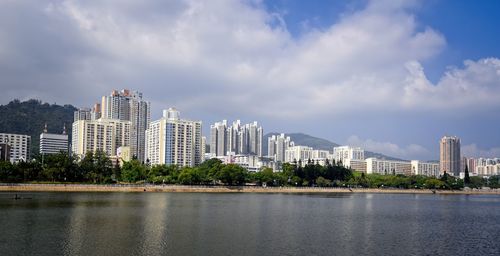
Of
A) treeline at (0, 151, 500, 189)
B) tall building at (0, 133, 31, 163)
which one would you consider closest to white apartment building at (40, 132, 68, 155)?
tall building at (0, 133, 31, 163)

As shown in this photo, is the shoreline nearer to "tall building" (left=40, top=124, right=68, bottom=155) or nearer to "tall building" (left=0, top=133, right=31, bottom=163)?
"tall building" (left=40, top=124, right=68, bottom=155)

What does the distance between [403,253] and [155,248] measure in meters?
12.5

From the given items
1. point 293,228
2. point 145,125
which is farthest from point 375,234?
point 145,125

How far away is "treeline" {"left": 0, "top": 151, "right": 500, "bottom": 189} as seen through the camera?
82375mm

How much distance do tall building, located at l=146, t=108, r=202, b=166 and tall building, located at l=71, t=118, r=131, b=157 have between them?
1368cm

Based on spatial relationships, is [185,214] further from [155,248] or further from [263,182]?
[263,182]

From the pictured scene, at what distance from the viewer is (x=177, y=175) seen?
95125 millimetres

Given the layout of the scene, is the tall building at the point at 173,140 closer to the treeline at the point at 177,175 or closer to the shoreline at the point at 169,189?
the treeline at the point at 177,175

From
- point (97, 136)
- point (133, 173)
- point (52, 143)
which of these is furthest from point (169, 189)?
point (52, 143)

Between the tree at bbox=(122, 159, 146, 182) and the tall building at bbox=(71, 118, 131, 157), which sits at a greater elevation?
the tall building at bbox=(71, 118, 131, 157)

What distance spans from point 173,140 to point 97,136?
26504 millimetres

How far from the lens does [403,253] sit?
80.5ft

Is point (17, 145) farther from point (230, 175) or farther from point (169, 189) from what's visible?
point (230, 175)

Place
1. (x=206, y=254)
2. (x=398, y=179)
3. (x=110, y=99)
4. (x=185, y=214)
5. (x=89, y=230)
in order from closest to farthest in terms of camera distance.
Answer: (x=206, y=254), (x=89, y=230), (x=185, y=214), (x=398, y=179), (x=110, y=99)
